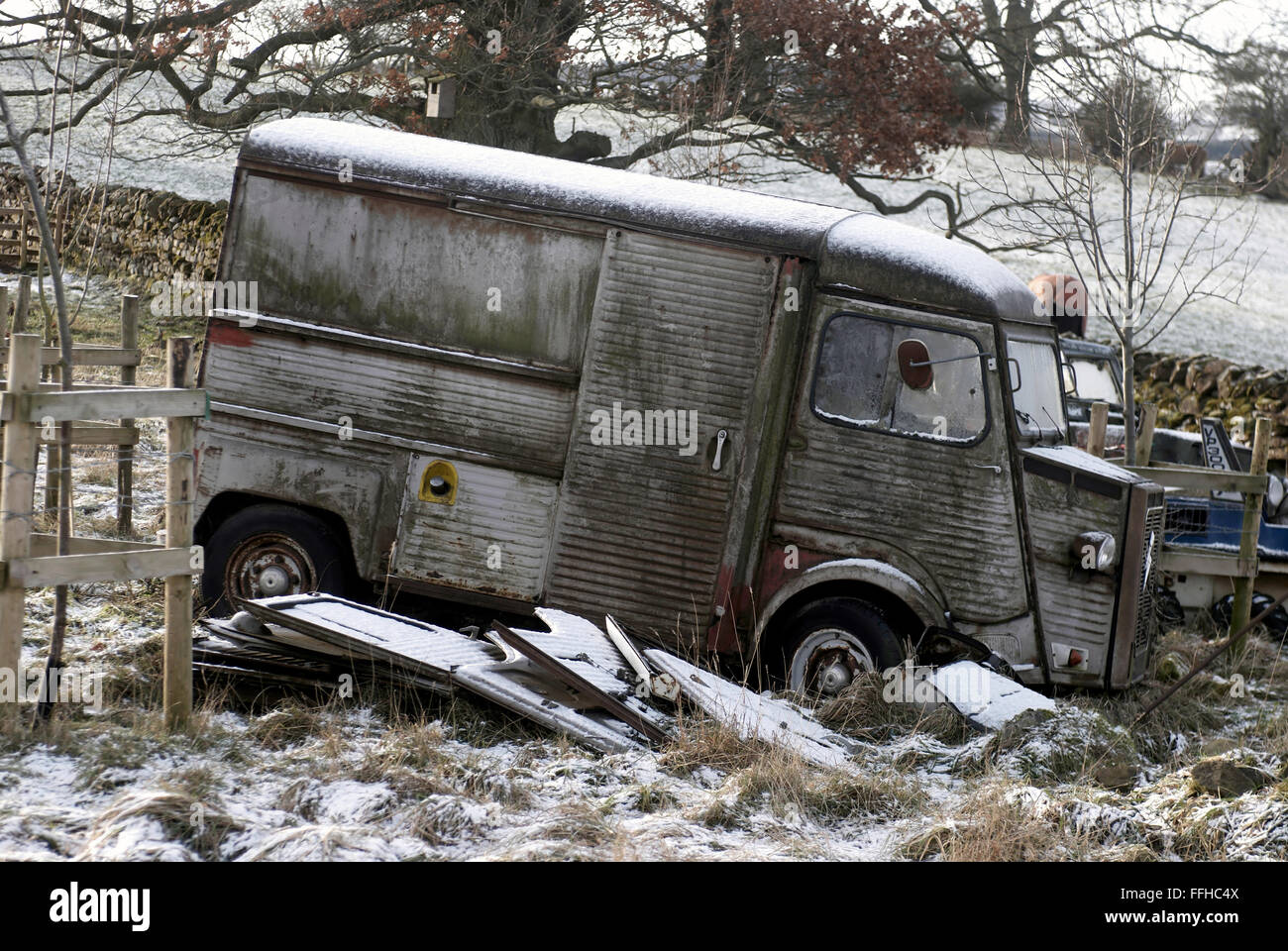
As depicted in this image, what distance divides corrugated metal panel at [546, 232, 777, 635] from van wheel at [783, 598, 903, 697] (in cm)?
56

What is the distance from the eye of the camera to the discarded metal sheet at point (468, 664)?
564 cm

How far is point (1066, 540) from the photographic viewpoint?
663 cm

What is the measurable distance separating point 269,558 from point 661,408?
2532mm

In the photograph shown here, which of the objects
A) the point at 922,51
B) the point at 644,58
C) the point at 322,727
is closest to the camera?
the point at 322,727

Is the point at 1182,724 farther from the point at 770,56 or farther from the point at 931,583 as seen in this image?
the point at 770,56

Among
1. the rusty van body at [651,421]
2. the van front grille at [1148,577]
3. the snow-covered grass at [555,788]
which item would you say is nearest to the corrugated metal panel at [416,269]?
the rusty van body at [651,421]

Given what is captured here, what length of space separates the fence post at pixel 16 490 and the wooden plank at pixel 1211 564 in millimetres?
7515

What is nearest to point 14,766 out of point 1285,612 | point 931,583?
point 931,583

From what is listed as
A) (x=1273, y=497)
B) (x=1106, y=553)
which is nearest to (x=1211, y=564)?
(x=1273, y=497)

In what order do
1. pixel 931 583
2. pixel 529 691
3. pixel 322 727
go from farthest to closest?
pixel 931 583, pixel 529 691, pixel 322 727

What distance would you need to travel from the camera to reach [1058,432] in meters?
7.12

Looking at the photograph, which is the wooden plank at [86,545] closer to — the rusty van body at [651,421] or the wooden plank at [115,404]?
the wooden plank at [115,404]

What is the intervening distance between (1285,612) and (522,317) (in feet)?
22.9

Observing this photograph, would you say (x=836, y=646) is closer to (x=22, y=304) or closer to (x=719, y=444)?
(x=719, y=444)
